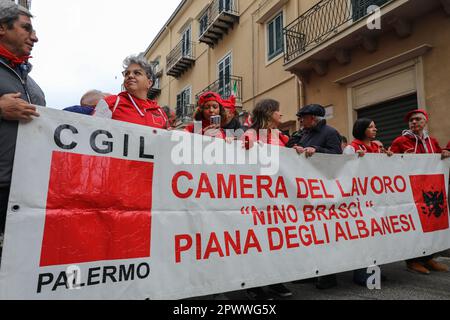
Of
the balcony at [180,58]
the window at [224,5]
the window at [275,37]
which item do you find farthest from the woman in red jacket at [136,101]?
the balcony at [180,58]

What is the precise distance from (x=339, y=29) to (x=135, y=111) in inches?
297

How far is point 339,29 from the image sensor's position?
335 inches

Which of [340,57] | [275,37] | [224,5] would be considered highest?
[224,5]

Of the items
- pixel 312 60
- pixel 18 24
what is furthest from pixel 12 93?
pixel 312 60

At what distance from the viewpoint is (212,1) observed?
15.5 meters

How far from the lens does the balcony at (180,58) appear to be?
17844 millimetres

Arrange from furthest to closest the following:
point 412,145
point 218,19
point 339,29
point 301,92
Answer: point 218,19, point 301,92, point 339,29, point 412,145

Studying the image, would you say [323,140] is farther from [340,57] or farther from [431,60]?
[340,57]

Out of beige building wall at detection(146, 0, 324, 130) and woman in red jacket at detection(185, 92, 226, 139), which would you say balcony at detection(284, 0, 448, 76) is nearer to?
beige building wall at detection(146, 0, 324, 130)

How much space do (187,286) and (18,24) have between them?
6.56 feet

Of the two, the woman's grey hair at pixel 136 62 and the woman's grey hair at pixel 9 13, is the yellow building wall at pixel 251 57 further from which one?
the woman's grey hair at pixel 9 13

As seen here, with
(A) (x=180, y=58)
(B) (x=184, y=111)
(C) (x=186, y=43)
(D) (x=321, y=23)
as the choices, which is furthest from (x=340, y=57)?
(C) (x=186, y=43)

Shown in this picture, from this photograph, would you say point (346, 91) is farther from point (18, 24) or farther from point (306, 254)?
point (18, 24)

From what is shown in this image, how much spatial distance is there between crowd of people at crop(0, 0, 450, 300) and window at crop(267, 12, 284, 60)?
297 inches
